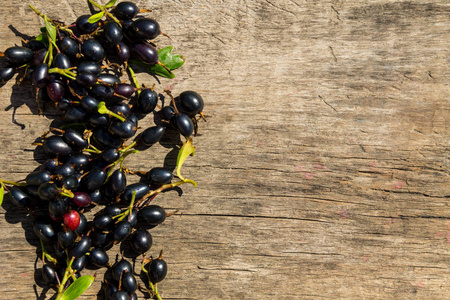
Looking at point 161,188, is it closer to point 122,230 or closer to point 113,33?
point 122,230

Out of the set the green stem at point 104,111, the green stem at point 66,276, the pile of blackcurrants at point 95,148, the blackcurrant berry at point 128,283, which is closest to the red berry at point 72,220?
the pile of blackcurrants at point 95,148

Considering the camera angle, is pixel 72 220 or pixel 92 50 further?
pixel 92 50

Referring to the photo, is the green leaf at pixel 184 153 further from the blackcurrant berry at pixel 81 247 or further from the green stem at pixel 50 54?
the green stem at pixel 50 54

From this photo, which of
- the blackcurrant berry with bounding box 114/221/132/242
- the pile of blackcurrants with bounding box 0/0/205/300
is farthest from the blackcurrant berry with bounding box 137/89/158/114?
the blackcurrant berry with bounding box 114/221/132/242

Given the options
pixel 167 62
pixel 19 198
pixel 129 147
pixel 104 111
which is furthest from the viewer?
pixel 167 62

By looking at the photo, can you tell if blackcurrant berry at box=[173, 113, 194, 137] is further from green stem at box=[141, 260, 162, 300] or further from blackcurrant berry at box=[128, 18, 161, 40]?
green stem at box=[141, 260, 162, 300]

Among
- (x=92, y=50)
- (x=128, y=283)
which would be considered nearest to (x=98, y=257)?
(x=128, y=283)
